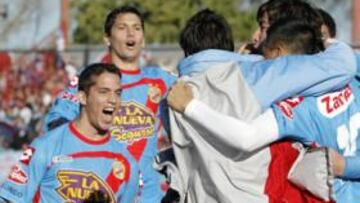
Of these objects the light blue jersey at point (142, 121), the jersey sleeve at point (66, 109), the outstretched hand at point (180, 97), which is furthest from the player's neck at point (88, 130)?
the outstretched hand at point (180, 97)

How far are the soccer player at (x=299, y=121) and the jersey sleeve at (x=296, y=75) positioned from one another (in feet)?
0.17

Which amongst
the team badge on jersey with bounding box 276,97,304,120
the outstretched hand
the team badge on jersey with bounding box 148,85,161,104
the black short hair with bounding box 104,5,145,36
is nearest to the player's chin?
the team badge on jersey with bounding box 148,85,161,104

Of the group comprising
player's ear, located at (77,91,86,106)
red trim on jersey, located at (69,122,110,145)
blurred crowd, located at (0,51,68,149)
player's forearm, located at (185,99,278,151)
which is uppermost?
player's forearm, located at (185,99,278,151)

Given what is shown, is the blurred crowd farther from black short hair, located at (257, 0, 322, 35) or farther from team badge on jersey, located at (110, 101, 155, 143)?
black short hair, located at (257, 0, 322, 35)

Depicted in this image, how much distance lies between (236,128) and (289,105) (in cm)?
28

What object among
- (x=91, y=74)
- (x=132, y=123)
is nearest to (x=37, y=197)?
(x=91, y=74)

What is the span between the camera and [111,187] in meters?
6.43

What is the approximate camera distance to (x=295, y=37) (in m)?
4.68

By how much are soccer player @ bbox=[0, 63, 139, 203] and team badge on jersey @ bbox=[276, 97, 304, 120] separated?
2021 mm

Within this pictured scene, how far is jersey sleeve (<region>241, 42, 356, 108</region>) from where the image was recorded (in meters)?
4.49

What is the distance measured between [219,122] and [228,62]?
1.11ft

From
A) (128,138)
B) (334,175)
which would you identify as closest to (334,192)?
(334,175)

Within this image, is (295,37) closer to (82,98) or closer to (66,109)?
(82,98)

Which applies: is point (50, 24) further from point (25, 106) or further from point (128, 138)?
point (128, 138)
